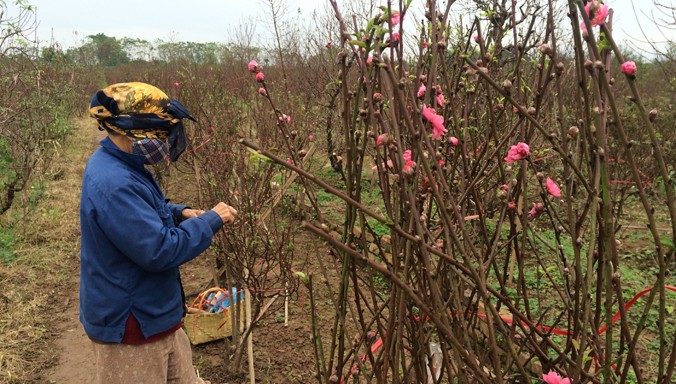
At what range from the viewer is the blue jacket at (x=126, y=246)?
1.89 meters

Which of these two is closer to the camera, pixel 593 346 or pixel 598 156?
pixel 598 156

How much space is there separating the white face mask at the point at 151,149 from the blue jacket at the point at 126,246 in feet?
0.11

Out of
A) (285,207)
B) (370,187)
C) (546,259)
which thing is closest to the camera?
(546,259)

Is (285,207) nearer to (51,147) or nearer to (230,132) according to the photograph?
(230,132)

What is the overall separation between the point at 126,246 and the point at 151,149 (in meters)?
0.40

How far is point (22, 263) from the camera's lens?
5.33 m

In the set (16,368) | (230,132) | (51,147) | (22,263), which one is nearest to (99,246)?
(16,368)

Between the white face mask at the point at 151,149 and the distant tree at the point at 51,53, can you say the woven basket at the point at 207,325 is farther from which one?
the distant tree at the point at 51,53

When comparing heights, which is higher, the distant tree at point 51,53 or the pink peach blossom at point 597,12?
the distant tree at point 51,53

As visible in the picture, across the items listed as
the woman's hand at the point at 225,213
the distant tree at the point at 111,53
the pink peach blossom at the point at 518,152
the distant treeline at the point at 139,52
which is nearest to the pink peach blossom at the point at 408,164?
the pink peach blossom at the point at 518,152

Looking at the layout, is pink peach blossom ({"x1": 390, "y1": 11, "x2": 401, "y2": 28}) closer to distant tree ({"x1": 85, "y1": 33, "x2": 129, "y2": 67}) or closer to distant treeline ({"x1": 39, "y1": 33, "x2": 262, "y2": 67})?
distant treeline ({"x1": 39, "y1": 33, "x2": 262, "y2": 67})

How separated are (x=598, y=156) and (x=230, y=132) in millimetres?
4923

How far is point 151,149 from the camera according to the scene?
2025mm

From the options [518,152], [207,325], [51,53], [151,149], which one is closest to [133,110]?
[151,149]
